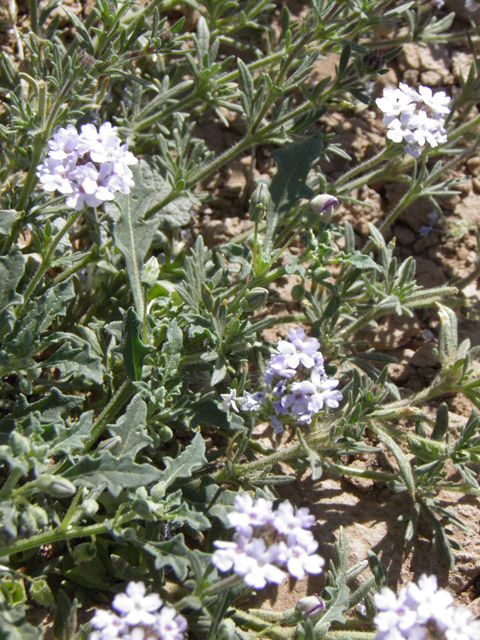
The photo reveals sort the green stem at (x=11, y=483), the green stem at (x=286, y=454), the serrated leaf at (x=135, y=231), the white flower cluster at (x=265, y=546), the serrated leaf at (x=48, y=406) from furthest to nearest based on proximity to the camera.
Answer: the serrated leaf at (x=135, y=231), the green stem at (x=286, y=454), the serrated leaf at (x=48, y=406), the green stem at (x=11, y=483), the white flower cluster at (x=265, y=546)

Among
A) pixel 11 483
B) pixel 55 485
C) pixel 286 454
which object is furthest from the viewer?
pixel 286 454

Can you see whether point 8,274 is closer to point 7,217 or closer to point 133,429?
point 7,217

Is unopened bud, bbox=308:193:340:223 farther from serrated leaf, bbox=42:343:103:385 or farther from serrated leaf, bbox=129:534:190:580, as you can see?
serrated leaf, bbox=129:534:190:580

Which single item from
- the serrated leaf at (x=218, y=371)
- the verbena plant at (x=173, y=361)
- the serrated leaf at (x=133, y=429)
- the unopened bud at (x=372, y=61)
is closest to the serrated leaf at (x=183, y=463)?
the verbena plant at (x=173, y=361)

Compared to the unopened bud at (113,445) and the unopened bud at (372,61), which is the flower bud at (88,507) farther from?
the unopened bud at (372,61)

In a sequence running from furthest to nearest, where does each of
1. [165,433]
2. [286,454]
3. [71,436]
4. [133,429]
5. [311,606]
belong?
[286,454], [165,433], [133,429], [311,606], [71,436]

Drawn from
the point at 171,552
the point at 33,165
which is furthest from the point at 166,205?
the point at 171,552

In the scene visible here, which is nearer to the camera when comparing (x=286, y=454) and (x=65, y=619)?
(x=65, y=619)
